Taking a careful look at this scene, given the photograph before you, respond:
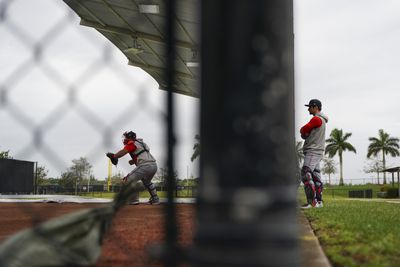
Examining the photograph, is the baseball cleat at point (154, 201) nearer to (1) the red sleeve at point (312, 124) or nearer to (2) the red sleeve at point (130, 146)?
(2) the red sleeve at point (130, 146)

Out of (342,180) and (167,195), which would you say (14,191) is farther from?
(342,180)

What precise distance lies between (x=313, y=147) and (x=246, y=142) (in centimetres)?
585

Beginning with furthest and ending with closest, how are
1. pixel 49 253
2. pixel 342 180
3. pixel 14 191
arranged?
pixel 342 180 < pixel 14 191 < pixel 49 253

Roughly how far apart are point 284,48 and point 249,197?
26cm

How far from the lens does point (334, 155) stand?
73.9 meters

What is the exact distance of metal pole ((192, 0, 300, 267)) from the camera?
627mm

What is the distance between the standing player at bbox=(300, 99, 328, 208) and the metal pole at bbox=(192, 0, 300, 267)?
572 centimetres

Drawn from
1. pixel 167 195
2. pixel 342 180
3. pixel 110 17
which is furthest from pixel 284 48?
pixel 342 180

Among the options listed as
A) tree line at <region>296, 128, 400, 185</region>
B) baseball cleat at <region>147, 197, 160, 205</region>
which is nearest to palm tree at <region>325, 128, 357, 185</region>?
tree line at <region>296, 128, 400, 185</region>

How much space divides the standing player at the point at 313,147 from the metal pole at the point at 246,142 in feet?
18.8

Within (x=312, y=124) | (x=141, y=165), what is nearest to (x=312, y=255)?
(x=312, y=124)

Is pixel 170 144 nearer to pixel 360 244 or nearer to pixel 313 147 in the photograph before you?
pixel 360 244

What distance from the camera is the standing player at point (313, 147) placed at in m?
6.21

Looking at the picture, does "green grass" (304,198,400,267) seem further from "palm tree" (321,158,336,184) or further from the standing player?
"palm tree" (321,158,336,184)
